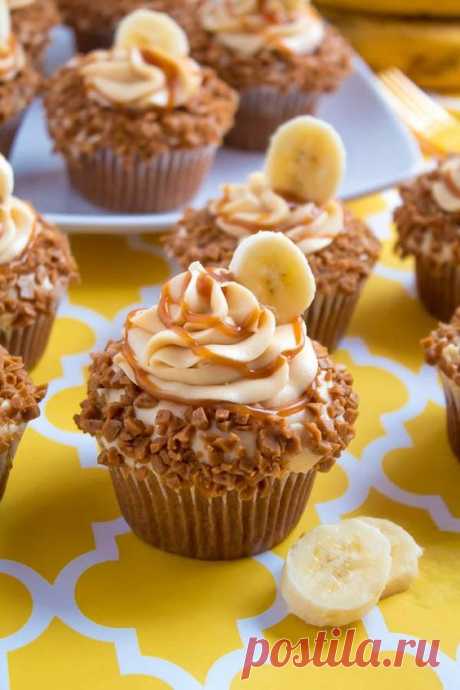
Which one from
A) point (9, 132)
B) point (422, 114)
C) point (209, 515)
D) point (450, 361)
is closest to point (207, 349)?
point (209, 515)

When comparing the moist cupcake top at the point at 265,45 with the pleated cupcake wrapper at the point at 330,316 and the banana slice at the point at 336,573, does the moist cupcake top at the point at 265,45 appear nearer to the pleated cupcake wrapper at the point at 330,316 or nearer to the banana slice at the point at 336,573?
the pleated cupcake wrapper at the point at 330,316

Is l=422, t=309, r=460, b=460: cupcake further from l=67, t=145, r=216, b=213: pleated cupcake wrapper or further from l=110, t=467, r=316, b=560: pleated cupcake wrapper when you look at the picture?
l=67, t=145, r=216, b=213: pleated cupcake wrapper

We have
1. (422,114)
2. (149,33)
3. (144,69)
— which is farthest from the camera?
(422,114)

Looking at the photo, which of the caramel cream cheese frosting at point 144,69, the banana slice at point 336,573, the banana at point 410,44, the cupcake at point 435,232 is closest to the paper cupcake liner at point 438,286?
the cupcake at point 435,232

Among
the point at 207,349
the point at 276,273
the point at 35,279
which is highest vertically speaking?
the point at 276,273

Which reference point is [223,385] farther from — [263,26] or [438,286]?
[263,26]

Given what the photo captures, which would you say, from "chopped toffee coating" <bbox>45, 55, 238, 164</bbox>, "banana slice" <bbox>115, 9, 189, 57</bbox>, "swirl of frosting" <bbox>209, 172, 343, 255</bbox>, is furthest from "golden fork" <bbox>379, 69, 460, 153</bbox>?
"swirl of frosting" <bbox>209, 172, 343, 255</bbox>
